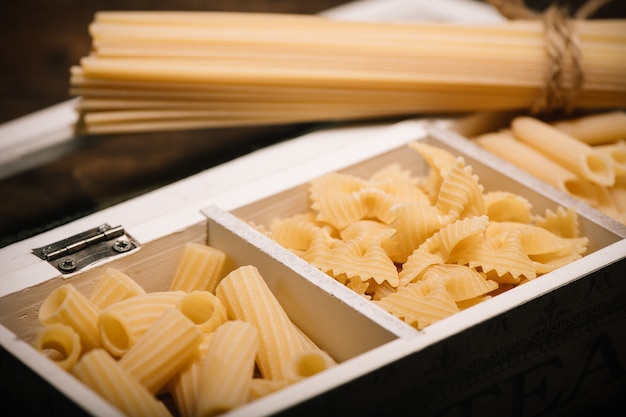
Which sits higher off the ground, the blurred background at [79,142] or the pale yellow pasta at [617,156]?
the pale yellow pasta at [617,156]

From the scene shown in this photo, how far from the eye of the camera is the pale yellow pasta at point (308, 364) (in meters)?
1.15

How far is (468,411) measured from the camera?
4.23 ft

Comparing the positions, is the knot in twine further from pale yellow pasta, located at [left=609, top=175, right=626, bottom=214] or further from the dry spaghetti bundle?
pale yellow pasta, located at [left=609, top=175, right=626, bottom=214]

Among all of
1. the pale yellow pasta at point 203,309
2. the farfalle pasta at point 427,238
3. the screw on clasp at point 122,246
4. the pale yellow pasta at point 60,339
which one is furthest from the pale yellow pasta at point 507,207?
the pale yellow pasta at point 60,339

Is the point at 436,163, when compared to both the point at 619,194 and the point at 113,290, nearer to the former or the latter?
the point at 619,194

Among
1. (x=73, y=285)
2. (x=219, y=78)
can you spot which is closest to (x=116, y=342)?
(x=73, y=285)

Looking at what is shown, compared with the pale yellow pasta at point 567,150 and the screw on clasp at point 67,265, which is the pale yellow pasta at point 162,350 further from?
the pale yellow pasta at point 567,150

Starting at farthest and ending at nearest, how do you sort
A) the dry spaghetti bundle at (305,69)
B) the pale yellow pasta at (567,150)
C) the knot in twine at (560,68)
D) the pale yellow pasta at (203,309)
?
1. the knot in twine at (560,68)
2. the dry spaghetti bundle at (305,69)
3. the pale yellow pasta at (567,150)
4. the pale yellow pasta at (203,309)

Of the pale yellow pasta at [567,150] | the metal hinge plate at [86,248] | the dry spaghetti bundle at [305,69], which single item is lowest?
the metal hinge plate at [86,248]

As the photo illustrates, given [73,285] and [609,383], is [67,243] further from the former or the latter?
[609,383]

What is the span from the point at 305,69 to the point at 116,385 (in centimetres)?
92

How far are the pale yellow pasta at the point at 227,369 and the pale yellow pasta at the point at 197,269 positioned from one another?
0.18 metres

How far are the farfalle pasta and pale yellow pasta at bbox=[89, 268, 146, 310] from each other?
287 mm

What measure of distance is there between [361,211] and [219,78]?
48 cm
